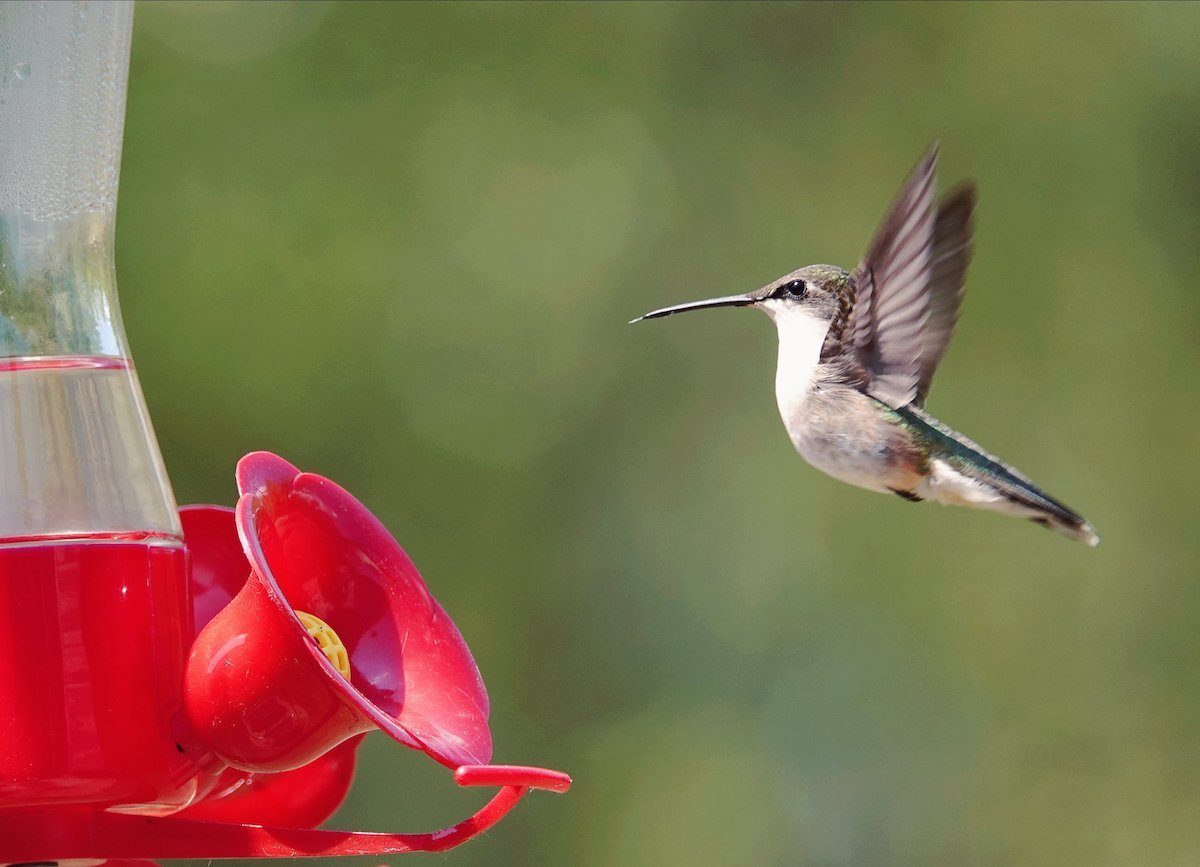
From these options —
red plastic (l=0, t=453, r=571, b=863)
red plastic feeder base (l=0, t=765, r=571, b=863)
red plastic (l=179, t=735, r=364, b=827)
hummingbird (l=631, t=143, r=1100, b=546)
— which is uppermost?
hummingbird (l=631, t=143, r=1100, b=546)

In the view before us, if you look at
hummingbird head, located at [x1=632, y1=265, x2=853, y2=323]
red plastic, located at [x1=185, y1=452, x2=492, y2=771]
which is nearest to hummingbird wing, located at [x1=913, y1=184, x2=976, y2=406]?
hummingbird head, located at [x1=632, y1=265, x2=853, y2=323]

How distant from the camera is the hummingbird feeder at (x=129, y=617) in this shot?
2.16 meters

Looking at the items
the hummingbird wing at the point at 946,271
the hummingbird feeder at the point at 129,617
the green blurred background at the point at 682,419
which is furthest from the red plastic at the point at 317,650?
the green blurred background at the point at 682,419

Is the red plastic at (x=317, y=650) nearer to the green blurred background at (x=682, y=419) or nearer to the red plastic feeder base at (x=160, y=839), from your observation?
the red plastic feeder base at (x=160, y=839)

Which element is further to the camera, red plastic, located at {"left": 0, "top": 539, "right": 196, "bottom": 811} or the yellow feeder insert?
the yellow feeder insert

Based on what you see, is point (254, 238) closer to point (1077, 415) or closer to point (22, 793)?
point (1077, 415)

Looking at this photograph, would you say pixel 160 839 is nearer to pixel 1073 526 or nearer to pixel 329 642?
pixel 329 642

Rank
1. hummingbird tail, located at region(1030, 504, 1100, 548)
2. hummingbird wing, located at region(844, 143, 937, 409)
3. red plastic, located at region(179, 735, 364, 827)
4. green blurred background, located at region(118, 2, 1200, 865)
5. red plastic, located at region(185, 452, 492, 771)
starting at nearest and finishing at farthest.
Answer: red plastic, located at region(185, 452, 492, 771)
red plastic, located at region(179, 735, 364, 827)
hummingbird wing, located at region(844, 143, 937, 409)
hummingbird tail, located at region(1030, 504, 1100, 548)
green blurred background, located at region(118, 2, 1200, 865)

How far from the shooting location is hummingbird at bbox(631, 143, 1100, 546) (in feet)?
10.8

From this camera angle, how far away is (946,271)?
3.39 m

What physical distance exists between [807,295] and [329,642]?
4.69 ft

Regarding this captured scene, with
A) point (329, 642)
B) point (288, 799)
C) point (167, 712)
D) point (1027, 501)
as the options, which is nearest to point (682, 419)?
point (1027, 501)

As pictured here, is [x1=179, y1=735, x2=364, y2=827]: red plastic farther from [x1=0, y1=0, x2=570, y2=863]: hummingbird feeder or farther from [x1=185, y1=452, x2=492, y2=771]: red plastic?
[x1=185, y1=452, x2=492, y2=771]: red plastic

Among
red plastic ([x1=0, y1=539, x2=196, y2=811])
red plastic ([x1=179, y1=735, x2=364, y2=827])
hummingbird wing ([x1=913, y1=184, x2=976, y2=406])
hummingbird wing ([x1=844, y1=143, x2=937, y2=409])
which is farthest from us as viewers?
hummingbird wing ([x1=913, y1=184, x2=976, y2=406])
